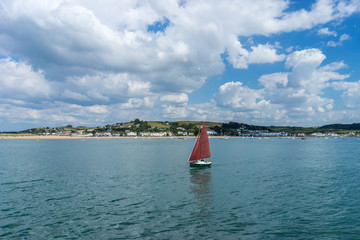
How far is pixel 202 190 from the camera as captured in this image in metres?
40.8

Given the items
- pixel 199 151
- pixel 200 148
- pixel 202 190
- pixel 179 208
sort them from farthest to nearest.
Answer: pixel 199 151 < pixel 200 148 < pixel 202 190 < pixel 179 208

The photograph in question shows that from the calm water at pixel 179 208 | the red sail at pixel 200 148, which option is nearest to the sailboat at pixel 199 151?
the red sail at pixel 200 148

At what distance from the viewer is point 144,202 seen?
3319 centimetres

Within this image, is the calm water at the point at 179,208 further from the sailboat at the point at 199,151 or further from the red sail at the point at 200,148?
the red sail at the point at 200,148

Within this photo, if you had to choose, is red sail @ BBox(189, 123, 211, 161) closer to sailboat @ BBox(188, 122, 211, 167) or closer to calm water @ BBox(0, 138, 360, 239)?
sailboat @ BBox(188, 122, 211, 167)

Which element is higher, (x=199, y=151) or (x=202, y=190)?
(x=199, y=151)

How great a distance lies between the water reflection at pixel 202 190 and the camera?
32.1 m

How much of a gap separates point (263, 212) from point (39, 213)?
1078 inches

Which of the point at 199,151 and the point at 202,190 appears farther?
the point at 199,151

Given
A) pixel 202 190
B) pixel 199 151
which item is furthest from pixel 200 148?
pixel 202 190

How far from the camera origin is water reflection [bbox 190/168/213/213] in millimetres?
32125

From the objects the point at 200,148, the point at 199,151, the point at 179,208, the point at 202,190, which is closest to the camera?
the point at 179,208

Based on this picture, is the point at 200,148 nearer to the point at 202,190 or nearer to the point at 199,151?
the point at 199,151

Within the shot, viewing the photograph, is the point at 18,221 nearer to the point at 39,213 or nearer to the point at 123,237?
the point at 39,213
